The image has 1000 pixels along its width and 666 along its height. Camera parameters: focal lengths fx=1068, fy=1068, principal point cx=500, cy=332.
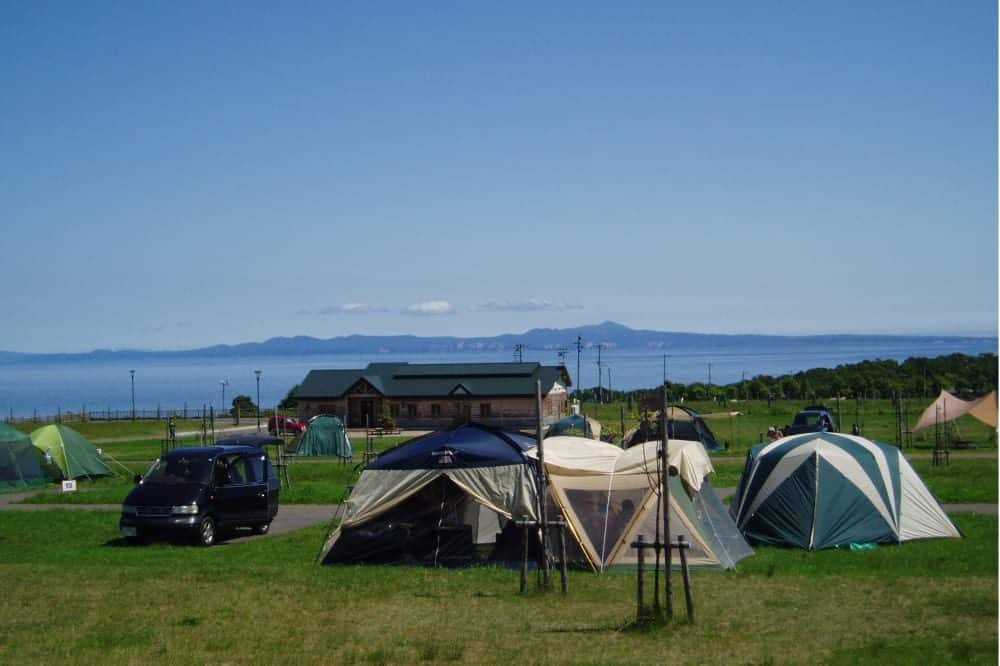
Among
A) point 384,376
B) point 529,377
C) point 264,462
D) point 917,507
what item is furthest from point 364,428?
point 917,507

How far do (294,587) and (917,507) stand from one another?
35.7 feet

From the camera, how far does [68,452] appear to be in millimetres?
34719

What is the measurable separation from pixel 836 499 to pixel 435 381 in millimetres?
46599

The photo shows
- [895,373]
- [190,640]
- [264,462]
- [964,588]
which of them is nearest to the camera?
[190,640]

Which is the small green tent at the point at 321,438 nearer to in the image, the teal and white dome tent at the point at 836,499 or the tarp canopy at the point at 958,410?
the tarp canopy at the point at 958,410

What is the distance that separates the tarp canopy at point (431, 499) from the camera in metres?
16.3

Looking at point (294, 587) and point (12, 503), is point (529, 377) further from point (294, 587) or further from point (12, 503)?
point (294, 587)

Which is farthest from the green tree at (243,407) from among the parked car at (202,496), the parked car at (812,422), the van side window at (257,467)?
the parked car at (202,496)

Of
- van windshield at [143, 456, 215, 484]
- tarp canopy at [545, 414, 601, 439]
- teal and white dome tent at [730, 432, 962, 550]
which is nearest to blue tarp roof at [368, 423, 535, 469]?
teal and white dome tent at [730, 432, 962, 550]

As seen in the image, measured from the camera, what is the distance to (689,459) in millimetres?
16609

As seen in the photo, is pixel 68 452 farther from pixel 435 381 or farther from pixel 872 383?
pixel 872 383

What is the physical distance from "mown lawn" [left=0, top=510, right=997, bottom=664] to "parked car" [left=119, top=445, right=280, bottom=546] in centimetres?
171

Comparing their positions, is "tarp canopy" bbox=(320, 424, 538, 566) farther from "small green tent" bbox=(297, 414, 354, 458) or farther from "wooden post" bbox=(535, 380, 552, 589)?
"small green tent" bbox=(297, 414, 354, 458)

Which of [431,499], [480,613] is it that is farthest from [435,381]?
[480,613]
